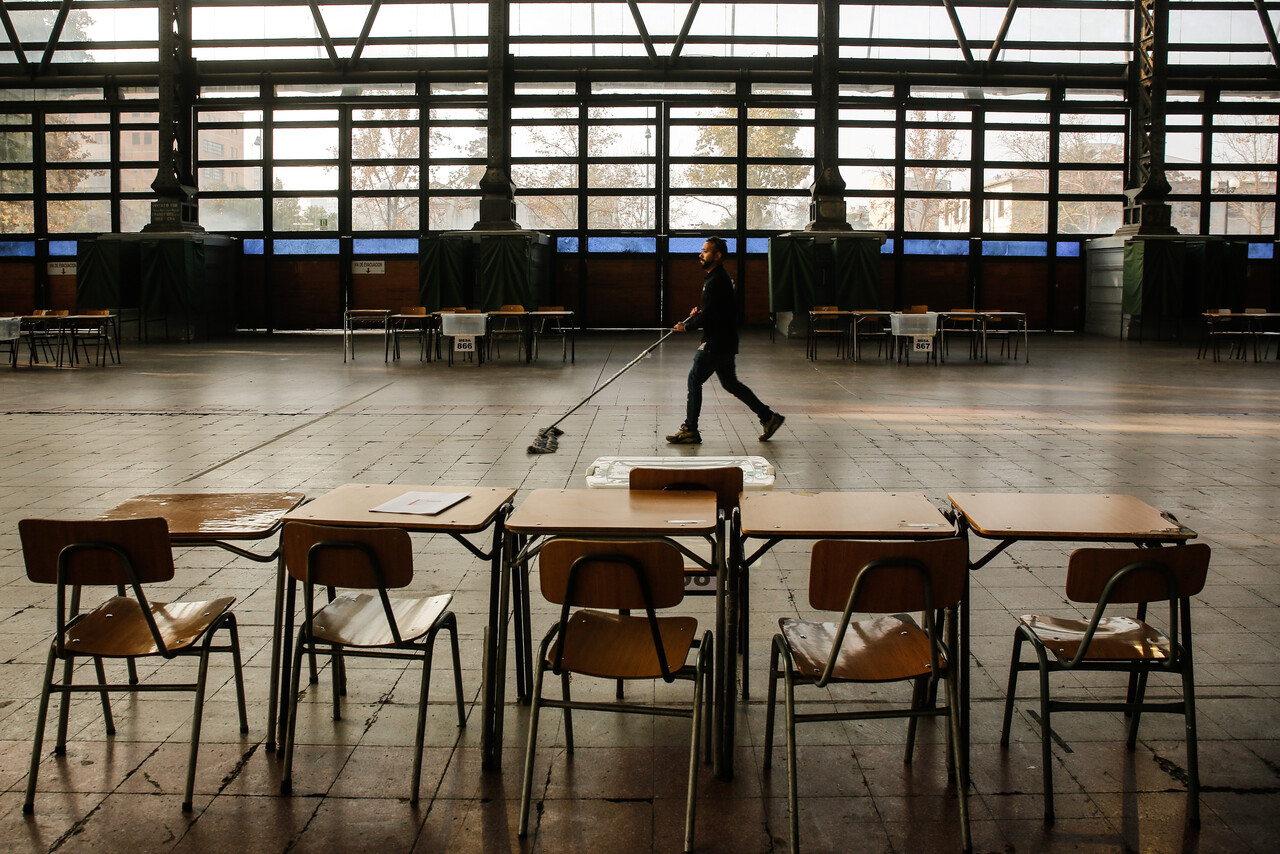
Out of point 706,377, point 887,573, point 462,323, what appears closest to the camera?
point 887,573

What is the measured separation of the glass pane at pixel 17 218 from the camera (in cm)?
2353

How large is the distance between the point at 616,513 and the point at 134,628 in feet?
5.23

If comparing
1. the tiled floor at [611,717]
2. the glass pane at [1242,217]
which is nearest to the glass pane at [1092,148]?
the glass pane at [1242,217]

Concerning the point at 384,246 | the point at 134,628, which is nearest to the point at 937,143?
the point at 384,246

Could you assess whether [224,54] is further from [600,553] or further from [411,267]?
[600,553]

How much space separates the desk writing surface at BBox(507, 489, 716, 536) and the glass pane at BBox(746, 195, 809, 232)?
20.3 metres

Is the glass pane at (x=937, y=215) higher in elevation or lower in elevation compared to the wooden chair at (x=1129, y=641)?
higher

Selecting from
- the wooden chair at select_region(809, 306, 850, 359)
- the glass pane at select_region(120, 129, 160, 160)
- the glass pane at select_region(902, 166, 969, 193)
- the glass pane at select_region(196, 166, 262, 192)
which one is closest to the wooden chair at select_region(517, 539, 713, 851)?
the wooden chair at select_region(809, 306, 850, 359)

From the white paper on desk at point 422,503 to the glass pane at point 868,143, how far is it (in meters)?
21.2

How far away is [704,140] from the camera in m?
22.9

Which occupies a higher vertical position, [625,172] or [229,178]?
[625,172]

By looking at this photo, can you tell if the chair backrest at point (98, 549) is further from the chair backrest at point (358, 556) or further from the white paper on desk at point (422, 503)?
the white paper on desk at point (422, 503)

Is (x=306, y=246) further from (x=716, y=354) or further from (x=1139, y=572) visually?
(x=1139, y=572)

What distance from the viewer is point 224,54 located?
2312 cm
